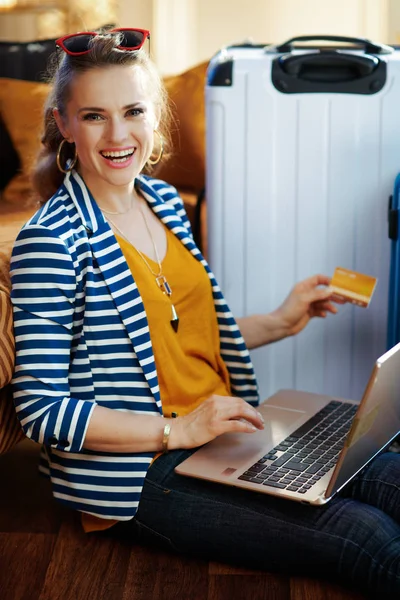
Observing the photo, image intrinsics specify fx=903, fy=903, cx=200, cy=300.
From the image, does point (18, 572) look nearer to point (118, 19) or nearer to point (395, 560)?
point (395, 560)

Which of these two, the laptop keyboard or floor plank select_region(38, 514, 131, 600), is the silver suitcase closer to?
the laptop keyboard

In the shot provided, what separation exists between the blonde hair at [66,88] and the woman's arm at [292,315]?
15.1 inches

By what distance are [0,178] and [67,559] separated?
142 cm

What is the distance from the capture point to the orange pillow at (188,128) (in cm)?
239

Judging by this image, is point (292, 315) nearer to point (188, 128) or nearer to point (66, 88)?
point (66, 88)

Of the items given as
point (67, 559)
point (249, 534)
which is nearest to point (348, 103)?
point (249, 534)

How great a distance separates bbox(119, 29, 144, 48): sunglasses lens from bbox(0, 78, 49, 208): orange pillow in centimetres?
113

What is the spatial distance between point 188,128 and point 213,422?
1.20 m

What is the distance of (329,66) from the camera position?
1788 millimetres

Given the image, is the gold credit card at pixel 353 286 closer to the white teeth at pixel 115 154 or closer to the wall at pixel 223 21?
the white teeth at pixel 115 154

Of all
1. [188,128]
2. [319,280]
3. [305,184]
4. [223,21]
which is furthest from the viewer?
[223,21]

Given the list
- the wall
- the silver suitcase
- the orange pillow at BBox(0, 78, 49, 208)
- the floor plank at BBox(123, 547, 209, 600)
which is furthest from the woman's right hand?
the wall

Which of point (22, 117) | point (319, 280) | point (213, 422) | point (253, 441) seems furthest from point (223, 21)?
point (213, 422)

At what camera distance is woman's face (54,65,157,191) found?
4.75ft
